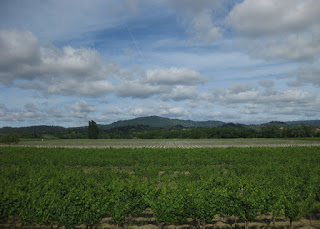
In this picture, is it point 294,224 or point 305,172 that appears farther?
point 305,172

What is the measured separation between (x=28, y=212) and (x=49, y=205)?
1389mm

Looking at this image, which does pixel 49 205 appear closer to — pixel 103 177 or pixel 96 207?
pixel 96 207

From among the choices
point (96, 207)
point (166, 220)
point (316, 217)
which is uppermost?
point (96, 207)

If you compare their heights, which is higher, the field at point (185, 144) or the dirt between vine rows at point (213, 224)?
the field at point (185, 144)

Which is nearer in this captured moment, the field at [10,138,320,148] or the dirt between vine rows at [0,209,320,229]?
the dirt between vine rows at [0,209,320,229]

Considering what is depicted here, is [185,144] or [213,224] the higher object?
[185,144]

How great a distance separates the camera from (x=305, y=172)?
24672 millimetres

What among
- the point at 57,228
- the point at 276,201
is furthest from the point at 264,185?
the point at 57,228

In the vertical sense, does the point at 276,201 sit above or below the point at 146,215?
above

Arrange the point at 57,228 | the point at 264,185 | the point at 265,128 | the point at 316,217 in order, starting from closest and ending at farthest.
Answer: the point at 57,228, the point at 316,217, the point at 264,185, the point at 265,128

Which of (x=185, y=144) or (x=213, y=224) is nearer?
(x=213, y=224)

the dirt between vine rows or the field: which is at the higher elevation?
the field

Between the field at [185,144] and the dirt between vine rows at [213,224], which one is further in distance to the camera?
the field at [185,144]

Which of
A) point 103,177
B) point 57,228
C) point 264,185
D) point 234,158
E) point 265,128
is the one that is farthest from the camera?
point 265,128
